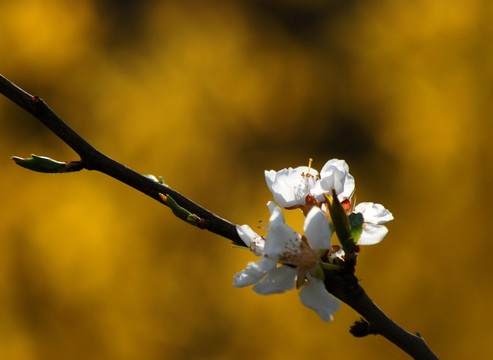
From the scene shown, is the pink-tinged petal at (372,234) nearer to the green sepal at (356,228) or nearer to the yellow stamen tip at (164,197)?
the green sepal at (356,228)

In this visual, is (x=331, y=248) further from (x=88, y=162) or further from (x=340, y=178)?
(x=88, y=162)

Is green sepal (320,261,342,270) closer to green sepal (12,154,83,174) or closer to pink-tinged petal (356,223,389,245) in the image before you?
pink-tinged petal (356,223,389,245)

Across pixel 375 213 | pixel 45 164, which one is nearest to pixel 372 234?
pixel 375 213

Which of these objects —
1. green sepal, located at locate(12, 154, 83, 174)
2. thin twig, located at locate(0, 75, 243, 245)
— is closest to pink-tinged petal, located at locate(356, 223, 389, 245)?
thin twig, located at locate(0, 75, 243, 245)

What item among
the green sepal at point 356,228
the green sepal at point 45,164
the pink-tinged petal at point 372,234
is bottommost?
the green sepal at point 45,164

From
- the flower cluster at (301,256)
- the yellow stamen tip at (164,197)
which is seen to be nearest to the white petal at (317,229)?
the flower cluster at (301,256)

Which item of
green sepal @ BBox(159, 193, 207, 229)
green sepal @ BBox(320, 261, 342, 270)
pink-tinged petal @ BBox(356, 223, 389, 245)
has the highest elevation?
pink-tinged petal @ BBox(356, 223, 389, 245)

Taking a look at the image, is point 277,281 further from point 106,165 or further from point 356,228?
point 106,165
